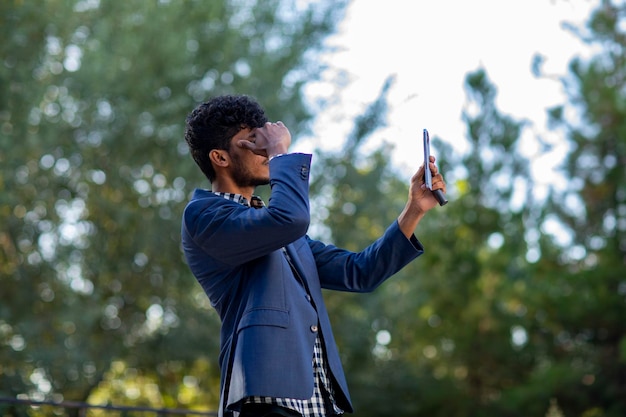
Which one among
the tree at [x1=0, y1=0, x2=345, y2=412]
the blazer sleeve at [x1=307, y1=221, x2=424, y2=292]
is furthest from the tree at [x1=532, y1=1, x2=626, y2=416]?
the blazer sleeve at [x1=307, y1=221, x2=424, y2=292]

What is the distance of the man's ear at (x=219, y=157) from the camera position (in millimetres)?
1813

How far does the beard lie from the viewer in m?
1.81

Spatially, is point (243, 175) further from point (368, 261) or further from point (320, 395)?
point (320, 395)

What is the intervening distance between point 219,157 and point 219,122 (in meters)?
0.08

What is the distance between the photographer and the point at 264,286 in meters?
1.65

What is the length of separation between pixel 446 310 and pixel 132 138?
4972 mm

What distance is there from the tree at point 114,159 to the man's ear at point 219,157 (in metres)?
5.97

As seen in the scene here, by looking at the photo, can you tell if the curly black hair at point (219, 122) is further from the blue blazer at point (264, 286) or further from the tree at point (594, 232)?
the tree at point (594, 232)

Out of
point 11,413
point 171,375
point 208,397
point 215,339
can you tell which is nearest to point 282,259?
point 11,413

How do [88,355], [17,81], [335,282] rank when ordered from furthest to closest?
1. [88,355]
2. [17,81]
3. [335,282]

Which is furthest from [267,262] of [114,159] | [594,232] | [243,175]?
[594,232]

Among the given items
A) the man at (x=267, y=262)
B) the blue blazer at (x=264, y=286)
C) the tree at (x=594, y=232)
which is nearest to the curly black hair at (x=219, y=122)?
the man at (x=267, y=262)

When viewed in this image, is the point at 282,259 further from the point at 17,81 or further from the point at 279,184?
the point at 17,81

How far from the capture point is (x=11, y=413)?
425 cm
